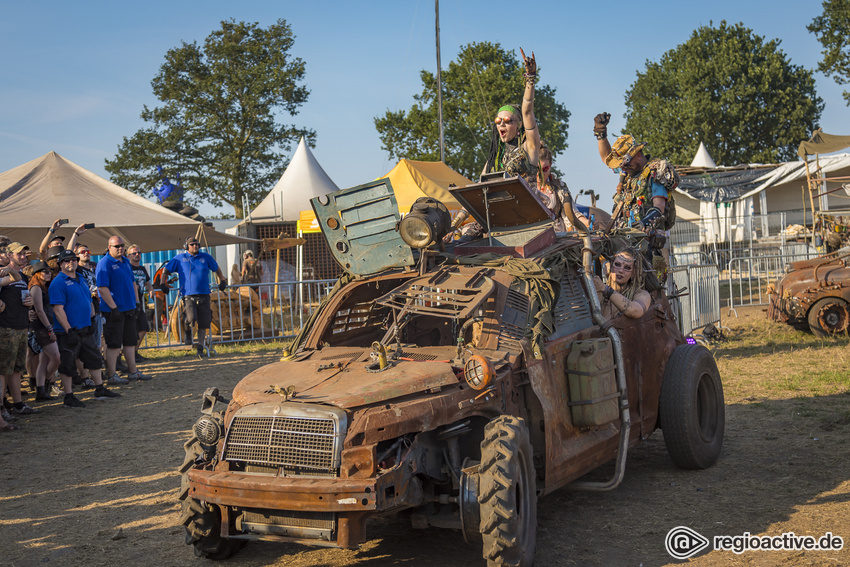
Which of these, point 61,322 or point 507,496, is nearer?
point 507,496

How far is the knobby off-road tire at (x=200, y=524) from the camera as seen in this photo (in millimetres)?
4676

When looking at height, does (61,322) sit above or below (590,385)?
above

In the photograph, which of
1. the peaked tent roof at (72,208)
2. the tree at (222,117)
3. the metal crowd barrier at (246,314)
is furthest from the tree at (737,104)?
the peaked tent roof at (72,208)

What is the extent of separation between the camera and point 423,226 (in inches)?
221

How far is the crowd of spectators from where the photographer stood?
370 inches

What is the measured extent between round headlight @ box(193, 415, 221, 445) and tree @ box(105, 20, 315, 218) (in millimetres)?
43045

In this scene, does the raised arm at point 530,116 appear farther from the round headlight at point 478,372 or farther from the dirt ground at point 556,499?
the round headlight at point 478,372

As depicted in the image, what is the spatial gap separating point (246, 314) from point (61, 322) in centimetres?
695

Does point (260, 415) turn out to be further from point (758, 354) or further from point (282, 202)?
point (282, 202)

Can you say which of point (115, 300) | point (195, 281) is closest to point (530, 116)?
point (115, 300)

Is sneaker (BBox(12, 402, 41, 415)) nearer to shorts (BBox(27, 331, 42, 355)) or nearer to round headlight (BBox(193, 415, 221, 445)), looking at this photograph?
shorts (BBox(27, 331, 42, 355))

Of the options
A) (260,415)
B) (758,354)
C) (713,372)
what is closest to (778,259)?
(758,354)

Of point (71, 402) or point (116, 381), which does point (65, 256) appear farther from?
point (116, 381)

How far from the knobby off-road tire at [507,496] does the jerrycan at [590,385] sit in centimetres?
92
